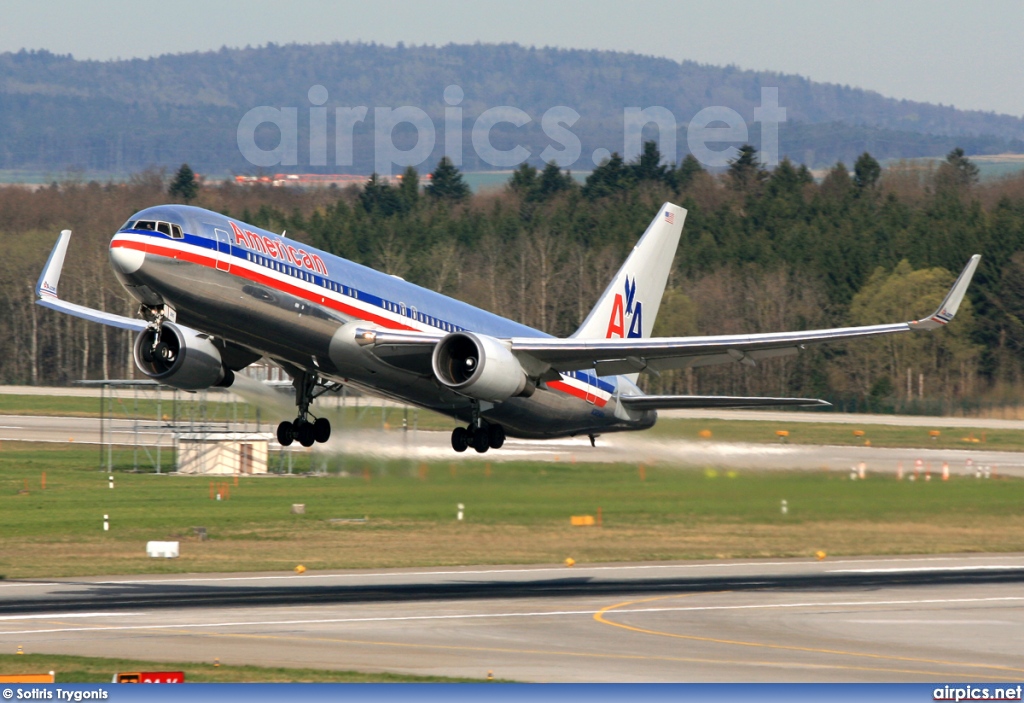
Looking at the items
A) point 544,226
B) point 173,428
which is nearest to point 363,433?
point 173,428

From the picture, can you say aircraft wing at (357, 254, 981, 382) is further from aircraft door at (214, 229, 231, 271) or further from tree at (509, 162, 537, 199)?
tree at (509, 162, 537, 199)

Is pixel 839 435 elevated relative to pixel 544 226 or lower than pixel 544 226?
lower

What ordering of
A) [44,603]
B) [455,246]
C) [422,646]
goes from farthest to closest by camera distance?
[455,246], [44,603], [422,646]

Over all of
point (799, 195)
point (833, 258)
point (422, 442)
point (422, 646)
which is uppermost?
point (799, 195)

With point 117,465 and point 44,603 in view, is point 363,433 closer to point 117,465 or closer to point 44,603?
point 44,603

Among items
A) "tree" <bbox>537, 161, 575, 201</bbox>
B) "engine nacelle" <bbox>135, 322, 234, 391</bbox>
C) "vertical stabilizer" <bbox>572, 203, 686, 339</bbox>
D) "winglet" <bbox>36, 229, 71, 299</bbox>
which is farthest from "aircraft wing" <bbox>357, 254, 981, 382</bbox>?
"tree" <bbox>537, 161, 575, 201</bbox>

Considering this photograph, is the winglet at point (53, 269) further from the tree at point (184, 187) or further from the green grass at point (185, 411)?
the tree at point (184, 187)

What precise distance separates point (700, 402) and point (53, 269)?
22.2 metres

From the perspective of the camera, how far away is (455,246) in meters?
152

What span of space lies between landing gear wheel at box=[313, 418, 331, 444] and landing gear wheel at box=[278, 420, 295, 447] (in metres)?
0.76

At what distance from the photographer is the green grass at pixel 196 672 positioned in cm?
3209

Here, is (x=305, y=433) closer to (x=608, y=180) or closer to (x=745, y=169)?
(x=608, y=180)

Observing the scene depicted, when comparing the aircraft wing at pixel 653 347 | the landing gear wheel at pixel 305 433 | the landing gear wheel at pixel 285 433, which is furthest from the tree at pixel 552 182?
the aircraft wing at pixel 653 347

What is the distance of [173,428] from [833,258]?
7879cm
